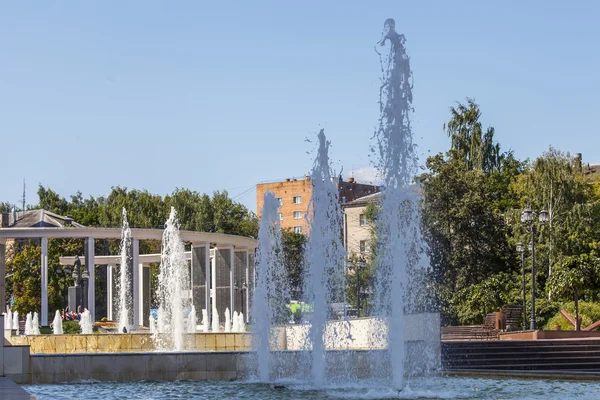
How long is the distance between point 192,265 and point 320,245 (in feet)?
60.7

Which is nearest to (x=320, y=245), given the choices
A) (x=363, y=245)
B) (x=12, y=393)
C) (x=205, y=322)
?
(x=12, y=393)

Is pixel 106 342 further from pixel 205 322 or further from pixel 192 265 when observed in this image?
pixel 192 265

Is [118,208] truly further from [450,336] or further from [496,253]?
[450,336]

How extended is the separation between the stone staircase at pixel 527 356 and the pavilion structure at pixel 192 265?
1397 cm

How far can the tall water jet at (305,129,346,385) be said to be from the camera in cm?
1888

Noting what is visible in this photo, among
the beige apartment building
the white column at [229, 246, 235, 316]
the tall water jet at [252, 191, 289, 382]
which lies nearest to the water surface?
the tall water jet at [252, 191, 289, 382]

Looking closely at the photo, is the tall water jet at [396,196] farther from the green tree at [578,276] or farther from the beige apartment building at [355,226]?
A: the beige apartment building at [355,226]

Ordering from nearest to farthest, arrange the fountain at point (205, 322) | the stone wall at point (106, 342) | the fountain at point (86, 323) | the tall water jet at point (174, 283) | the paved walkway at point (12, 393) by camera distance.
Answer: the paved walkway at point (12, 393) < the stone wall at point (106, 342) < the tall water jet at point (174, 283) < the fountain at point (86, 323) < the fountain at point (205, 322)

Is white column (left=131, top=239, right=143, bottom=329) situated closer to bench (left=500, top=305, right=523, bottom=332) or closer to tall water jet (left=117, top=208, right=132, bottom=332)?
tall water jet (left=117, top=208, right=132, bottom=332)

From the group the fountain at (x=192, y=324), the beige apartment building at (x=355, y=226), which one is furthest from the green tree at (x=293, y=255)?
the fountain at (x=192, y=324)

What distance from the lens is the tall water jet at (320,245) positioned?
18875mm

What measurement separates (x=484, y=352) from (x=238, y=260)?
19.3 meters

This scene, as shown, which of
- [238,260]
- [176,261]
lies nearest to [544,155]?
[238,260]

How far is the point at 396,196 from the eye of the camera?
16875 mm
